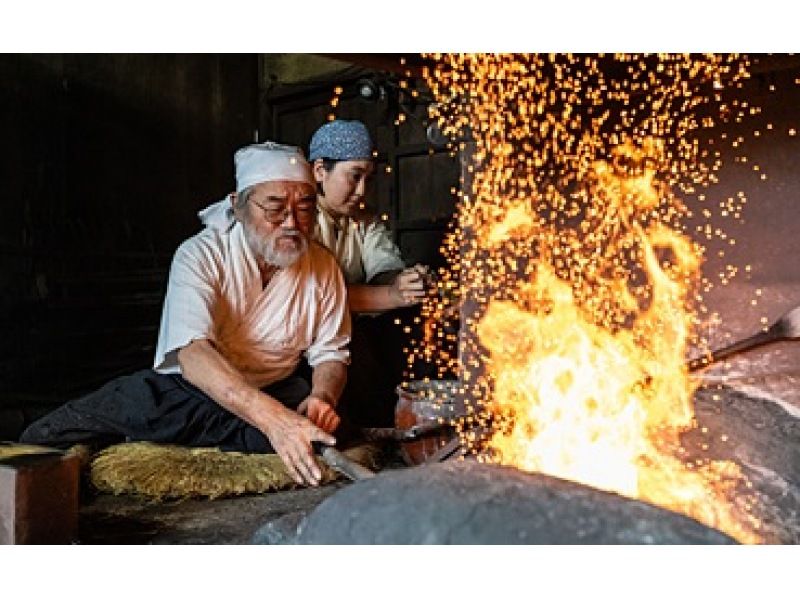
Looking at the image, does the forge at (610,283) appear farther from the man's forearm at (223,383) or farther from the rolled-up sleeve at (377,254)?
the man's forearm at (223,383)

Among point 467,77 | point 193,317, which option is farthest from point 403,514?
point 467,77

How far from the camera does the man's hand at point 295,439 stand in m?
2.69

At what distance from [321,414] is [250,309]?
51cm

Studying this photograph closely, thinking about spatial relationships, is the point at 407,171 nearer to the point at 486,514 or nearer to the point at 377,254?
the point at 377,254

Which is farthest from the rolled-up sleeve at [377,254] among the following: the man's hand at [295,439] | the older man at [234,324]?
the man's hand at [295,439]

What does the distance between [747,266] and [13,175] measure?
4.41 m

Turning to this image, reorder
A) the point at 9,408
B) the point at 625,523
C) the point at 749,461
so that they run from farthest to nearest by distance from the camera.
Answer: the point at 9,408, the point at 749,461, the point at 625,523

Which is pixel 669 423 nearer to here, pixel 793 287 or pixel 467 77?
pixel 793 287

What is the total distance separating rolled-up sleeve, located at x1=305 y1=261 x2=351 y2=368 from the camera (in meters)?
3.42

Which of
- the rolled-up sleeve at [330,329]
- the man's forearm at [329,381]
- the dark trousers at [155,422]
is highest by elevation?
the rolled-up sleeve at [330,329]

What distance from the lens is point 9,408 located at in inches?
187

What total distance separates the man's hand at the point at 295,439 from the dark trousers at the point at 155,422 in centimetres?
46

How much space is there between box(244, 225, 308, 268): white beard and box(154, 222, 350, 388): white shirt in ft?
0.19

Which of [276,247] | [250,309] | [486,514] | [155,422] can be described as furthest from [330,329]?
[486,514]
